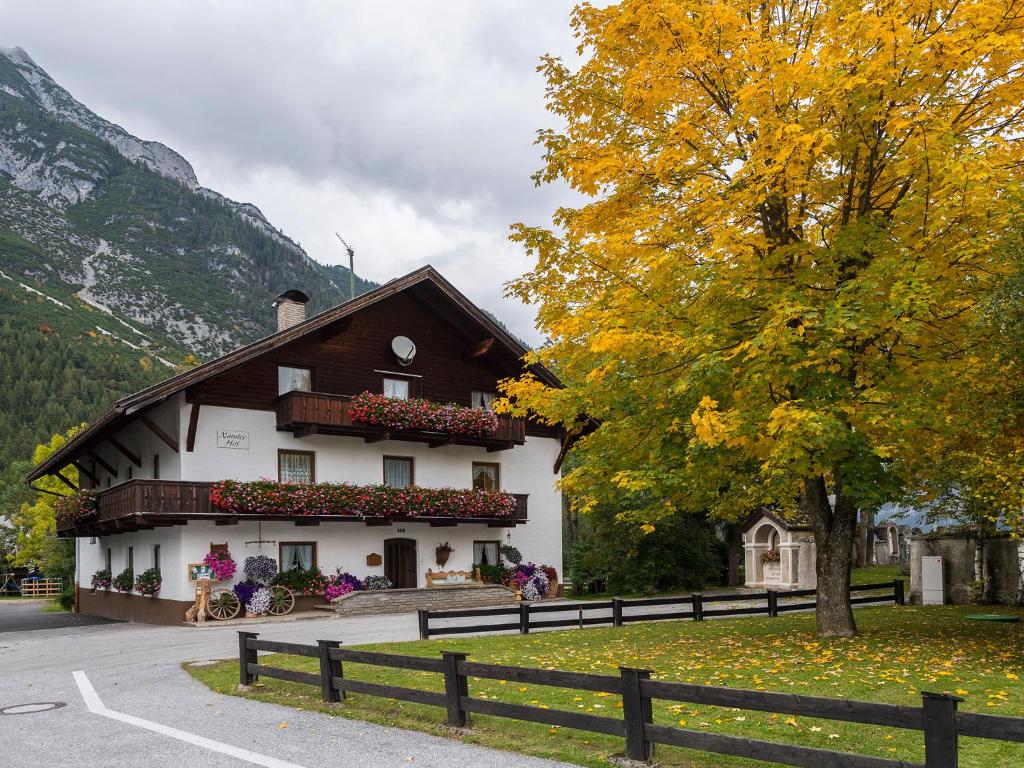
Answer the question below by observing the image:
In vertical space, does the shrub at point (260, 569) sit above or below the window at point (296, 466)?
below

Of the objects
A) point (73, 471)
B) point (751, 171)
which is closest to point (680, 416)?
Answer: point (751, 171)

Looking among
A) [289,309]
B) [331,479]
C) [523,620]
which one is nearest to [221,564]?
[331,479]

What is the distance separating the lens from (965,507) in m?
21.3

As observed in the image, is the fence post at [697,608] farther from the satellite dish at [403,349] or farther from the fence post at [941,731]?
the fence post at [941,731]

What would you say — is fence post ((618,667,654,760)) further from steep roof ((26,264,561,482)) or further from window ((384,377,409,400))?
window ((384,377,409,400))

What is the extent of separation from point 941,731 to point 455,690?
503 centimetres

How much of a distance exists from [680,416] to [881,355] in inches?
128

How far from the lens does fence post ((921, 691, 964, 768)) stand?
6.18 m

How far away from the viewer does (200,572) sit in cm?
2659

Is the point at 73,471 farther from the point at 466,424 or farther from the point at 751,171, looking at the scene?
the point at 751,171

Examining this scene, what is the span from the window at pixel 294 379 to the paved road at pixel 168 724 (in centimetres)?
1279

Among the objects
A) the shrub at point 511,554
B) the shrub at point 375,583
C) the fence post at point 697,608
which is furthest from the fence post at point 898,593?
the shrub at point 375,583

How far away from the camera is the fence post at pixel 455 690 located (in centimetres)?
959

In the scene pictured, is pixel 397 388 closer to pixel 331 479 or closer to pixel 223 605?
pixel 331 479
